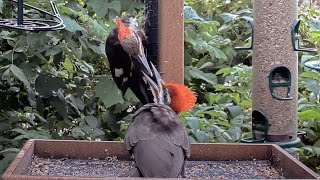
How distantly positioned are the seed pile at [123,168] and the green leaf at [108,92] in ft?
2.23

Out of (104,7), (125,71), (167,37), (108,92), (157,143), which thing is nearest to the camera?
(157,143)

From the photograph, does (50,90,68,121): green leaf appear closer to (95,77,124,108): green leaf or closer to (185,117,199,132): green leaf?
(95,77,124,108): green leaf

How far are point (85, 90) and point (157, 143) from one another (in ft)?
5.47

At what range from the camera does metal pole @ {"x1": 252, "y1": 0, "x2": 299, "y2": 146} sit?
2789 millimetres

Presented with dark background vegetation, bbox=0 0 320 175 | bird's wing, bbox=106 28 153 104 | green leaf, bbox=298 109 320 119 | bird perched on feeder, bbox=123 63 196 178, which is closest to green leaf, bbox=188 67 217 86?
dark background vegetation, bbox=0 0 320 175

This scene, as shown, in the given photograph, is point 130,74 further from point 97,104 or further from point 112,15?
point 97,104

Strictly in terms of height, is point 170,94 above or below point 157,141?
above

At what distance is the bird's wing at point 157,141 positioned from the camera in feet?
5.49

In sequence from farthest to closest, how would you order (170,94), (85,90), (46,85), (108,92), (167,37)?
(85,90) < (46,85) < (108,92) < (167,37) < (170,94)

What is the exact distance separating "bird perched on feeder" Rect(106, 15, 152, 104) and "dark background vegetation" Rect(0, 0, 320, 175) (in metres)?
0.49

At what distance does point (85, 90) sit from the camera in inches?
131

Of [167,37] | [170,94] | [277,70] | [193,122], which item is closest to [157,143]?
[170,94]

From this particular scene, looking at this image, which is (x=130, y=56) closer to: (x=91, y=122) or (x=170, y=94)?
(x=170, y=94)

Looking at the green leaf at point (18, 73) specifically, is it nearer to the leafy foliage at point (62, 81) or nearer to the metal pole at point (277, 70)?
the leafy foliage at point (62, 81)
